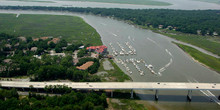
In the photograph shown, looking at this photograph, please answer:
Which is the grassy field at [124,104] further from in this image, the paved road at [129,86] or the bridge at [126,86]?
the paved road at [129,86]

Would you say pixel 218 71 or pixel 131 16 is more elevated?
pixel 131 16

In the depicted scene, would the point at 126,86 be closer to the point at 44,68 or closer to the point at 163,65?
the point at 163,65

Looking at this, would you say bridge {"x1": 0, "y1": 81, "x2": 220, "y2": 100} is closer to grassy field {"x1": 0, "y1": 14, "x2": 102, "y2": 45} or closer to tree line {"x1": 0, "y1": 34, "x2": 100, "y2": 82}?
tree line {"x1": 0, "y1": 34, "x2": 100, "y2": 82}

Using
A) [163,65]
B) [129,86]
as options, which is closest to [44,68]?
[129,86]

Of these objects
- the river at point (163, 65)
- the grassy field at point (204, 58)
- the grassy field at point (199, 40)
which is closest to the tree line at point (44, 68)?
the river at point (163, 65)

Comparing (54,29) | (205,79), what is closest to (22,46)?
(54,29)

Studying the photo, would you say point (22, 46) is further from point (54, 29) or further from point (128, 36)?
point (128, 36)
